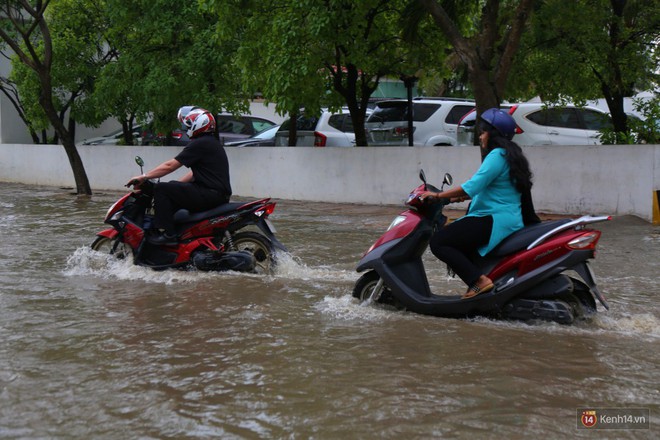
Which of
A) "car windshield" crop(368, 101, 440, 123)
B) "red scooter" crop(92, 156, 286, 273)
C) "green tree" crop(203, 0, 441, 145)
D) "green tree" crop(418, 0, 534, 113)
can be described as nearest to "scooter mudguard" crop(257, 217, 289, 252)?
"red scooter" crop(92, 156, 286, 273)

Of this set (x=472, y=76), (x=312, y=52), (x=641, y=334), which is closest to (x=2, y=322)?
(x=641, y=334)

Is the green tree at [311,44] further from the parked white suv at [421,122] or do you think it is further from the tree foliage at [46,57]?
the tree foliage at [46,57]

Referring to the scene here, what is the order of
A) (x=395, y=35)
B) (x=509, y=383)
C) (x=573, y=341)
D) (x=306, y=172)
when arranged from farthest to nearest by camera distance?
(x=306, y=172) → (x=395, y=35) → (x=573, y=341) → (x=509, y=383)

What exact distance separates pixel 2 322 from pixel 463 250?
11.6 feet

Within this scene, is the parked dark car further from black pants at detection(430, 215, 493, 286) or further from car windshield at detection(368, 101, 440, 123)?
black pants at detection(430, 215, 493, 286)

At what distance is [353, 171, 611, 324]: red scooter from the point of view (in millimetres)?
5547

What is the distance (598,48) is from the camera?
14320 millimetres

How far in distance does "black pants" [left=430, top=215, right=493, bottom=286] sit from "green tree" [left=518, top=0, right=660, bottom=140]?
8.95 metres

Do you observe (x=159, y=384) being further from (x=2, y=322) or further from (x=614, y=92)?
(x=614, y=92)

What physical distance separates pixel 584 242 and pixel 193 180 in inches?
162

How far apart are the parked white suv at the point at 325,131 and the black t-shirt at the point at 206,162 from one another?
1118 centimetres

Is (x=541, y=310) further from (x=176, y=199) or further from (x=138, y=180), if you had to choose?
(x=138, y=180)

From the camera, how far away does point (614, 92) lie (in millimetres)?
15266

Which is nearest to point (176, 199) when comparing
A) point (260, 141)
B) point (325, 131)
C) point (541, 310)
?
point (541, 310)
